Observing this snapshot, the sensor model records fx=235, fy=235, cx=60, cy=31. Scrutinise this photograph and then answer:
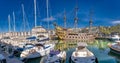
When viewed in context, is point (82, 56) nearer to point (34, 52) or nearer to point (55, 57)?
point (55, 57)

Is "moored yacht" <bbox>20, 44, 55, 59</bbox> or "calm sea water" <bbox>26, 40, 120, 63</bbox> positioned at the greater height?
"moored yacht" <bbox>20, 44, 55, 59</bbox>

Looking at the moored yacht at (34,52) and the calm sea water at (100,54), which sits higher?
the moored yacht at (34,52)

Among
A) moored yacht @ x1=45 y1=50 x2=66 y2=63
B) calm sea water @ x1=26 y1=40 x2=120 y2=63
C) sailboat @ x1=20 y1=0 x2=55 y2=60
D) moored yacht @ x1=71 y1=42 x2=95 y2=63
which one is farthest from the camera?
calm sea water @ x1=26 y1=40 x2=120 y2=63

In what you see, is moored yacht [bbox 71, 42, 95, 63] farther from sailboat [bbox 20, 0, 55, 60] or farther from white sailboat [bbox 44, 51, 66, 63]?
sailboat [bbox 20, 0, 55, 60]

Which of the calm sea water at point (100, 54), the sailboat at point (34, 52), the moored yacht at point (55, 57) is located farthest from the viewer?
the calm sea water at point (100, 54)

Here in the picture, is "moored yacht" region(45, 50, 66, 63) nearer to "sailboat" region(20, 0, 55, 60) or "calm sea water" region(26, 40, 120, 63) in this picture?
"calm sea water" region(26, 40, 120, 63)

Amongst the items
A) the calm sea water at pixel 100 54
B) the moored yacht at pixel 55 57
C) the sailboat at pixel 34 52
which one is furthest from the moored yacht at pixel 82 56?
the sailboat at pixel 34 52

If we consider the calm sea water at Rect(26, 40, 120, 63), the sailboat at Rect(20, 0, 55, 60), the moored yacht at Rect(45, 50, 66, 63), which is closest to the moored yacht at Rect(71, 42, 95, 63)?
the moored yacht at Rect(45, 50, 66, 63)

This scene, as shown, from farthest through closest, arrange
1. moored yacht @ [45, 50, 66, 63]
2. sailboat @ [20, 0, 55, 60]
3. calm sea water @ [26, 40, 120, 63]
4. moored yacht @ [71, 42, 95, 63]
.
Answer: calm sea water @ [26, 40, 120, 63]
sailboat @ [20, 0, 55, 60]
moored yacht @ [45, 50, 66, 63]
moored yacht @ [71, 42, 95, 63]

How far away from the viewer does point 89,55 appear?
129 feet

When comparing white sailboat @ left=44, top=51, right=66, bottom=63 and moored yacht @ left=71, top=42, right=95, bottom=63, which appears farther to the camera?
white sailboat @ left=44, top=51, right=66, bottom=63

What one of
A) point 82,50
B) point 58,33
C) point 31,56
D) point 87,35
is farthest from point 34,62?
point 87,35

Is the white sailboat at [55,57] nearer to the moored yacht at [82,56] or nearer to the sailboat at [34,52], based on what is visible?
the moored yacht at [82,56]

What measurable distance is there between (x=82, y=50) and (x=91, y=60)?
440 centimetres
